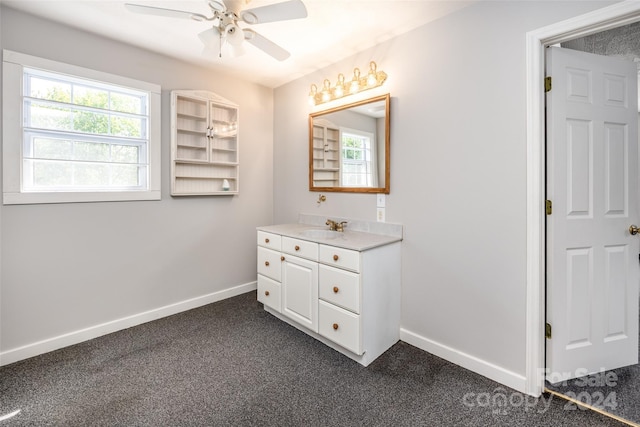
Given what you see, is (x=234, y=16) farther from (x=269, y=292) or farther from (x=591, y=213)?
(x=591, y=213)

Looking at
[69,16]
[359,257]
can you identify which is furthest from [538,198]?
[69,16]

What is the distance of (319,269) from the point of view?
2.31 metres

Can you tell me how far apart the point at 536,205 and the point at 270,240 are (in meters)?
2.07

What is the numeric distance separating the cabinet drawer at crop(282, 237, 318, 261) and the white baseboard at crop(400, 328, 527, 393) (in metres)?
0.98

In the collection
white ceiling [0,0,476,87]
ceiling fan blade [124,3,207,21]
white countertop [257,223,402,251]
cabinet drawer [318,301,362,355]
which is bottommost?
cabinet drawer [318,301,362,355]

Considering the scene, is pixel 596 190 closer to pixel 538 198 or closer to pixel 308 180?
pixel 538 198

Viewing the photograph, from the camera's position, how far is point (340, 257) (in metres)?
2.16

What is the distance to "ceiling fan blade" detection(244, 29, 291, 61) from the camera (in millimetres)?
1856

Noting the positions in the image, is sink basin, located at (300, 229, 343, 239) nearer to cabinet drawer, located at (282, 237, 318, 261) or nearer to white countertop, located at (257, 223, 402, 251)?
white countertop, located at (257, 223, 402, 251)

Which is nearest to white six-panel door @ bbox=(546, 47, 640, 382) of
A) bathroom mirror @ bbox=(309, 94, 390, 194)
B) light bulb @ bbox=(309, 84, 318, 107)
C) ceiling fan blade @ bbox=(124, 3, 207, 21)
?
bathroom mirror @ bbox=(309, 94, 390, 194)

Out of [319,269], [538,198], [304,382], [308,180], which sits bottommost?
[304,382]

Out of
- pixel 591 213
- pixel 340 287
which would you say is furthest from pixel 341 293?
pixel 591 213

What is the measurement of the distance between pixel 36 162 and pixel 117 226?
72 cm

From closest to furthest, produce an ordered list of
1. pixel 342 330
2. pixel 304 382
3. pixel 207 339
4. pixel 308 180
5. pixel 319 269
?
pixel 304 382 → pixel 342 330 → pixel 319 269 → pixel 207 339 → pixel 308 180
